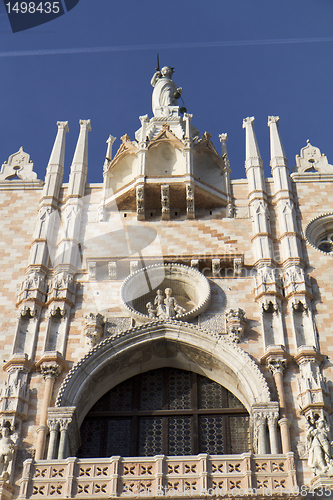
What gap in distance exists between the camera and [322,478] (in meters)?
13.6

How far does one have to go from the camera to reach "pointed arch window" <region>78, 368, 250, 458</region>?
51.6 feet

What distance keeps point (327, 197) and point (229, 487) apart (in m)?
9.80

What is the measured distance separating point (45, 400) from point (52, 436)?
0.94m

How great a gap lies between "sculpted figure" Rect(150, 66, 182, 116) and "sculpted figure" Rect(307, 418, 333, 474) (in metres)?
12.2

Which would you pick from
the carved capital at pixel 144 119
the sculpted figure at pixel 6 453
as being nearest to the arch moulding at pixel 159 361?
the sculpted figure at pixel 6 453

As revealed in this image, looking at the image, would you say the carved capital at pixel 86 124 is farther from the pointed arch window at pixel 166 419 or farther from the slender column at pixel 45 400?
the slender column at pixel 45 400

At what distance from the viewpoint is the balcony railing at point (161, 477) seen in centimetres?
1327

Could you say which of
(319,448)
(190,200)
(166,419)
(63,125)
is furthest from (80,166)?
(319,448)

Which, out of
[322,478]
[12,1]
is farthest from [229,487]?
[12,1]

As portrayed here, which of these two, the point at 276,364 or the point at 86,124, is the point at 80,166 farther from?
the point at 276,364

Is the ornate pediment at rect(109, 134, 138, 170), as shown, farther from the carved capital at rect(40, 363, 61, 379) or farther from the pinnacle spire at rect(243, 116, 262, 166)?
the carved capital at rect(40, 363, 61, 379)

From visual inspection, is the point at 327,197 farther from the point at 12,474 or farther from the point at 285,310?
the point at 12,474

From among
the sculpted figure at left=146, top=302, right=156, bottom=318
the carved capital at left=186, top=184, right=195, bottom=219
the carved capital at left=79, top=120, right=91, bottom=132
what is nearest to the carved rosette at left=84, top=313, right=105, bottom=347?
the sculpted figure at left=146, top=302, right=156, bottom=318

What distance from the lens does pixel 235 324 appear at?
16.9m
